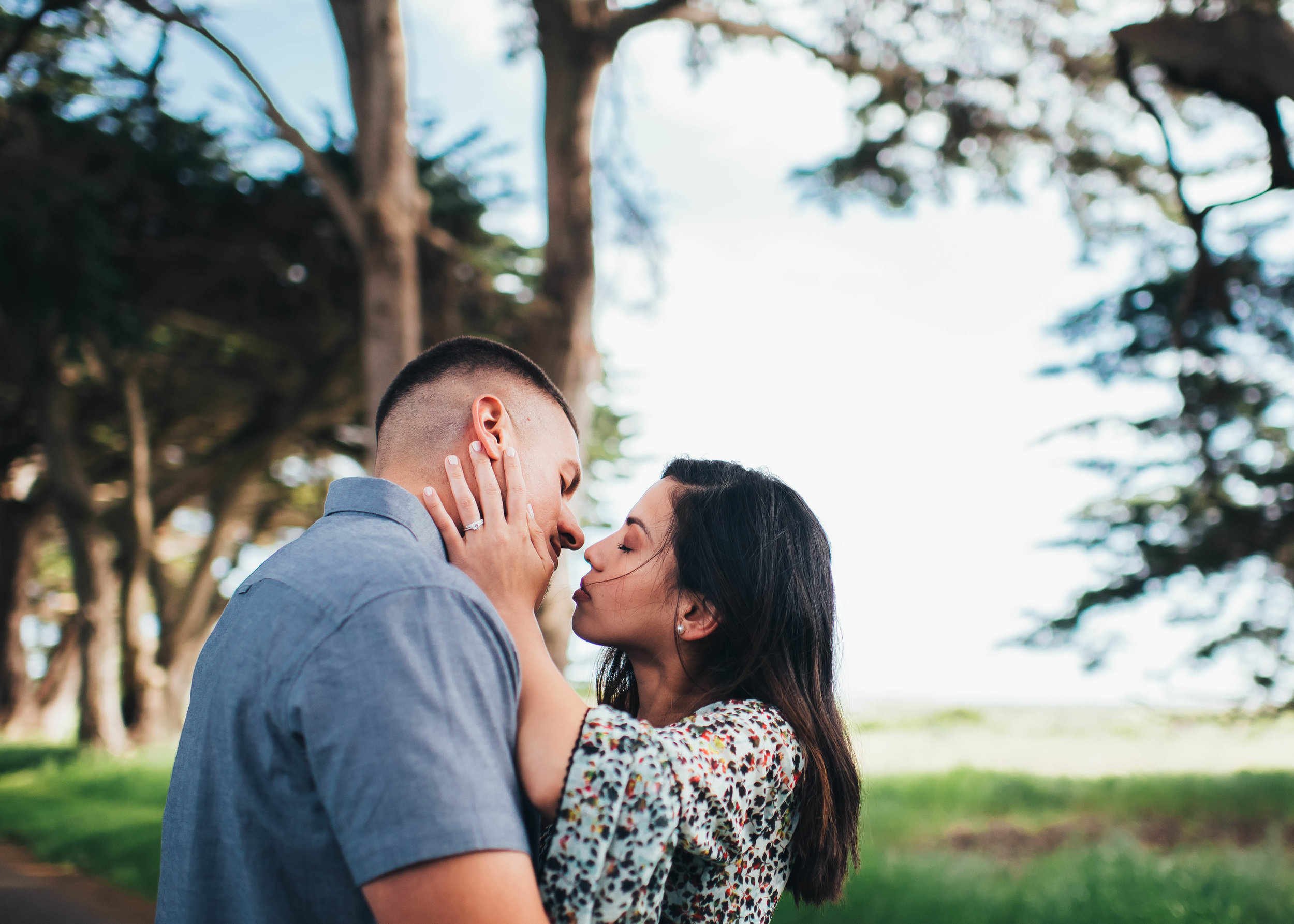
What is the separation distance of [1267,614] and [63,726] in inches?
820

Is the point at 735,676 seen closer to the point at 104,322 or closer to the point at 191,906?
the point at 191,906

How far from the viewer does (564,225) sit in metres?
7.43

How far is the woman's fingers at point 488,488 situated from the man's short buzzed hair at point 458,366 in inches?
9.1

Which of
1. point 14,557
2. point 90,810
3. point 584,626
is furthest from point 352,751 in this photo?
point 14,557

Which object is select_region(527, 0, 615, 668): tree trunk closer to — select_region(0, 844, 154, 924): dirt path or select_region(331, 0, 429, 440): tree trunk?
select_region(331, 0, 429, 440): tree trunk

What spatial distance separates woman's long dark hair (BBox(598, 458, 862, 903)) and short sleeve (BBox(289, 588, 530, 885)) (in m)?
1.18

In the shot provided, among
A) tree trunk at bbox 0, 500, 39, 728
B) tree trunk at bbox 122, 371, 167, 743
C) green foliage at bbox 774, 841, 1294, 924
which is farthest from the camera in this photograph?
tree trunk at bbox 0, 500, 39, 728

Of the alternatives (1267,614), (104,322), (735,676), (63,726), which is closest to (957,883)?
(735,676)

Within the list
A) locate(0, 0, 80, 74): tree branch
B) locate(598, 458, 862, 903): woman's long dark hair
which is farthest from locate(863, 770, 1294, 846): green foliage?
locate(0, 0, 80, 74): tree branch

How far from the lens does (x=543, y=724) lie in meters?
1.77

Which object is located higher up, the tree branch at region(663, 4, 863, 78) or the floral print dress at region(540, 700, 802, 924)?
the tree branch at region(663, 4, 863, 78)

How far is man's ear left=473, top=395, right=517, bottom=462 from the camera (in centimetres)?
211

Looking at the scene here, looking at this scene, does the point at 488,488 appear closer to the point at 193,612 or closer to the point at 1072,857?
the point at 1072,857

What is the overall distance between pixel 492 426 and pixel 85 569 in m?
12.7
